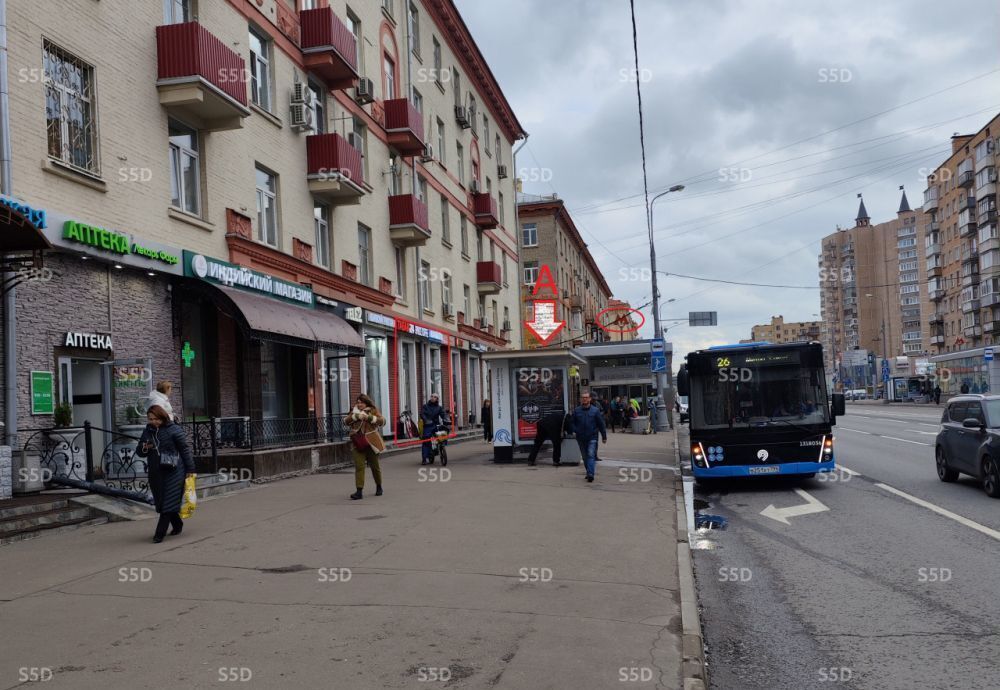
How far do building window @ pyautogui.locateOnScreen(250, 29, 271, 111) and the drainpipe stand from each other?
776 centimetres

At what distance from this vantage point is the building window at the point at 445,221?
1337 inches

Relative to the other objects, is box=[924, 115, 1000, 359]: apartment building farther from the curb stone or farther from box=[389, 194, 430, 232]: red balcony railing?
the curb stone

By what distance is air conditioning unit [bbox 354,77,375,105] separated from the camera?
24609 millimetres

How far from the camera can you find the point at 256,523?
10.5m

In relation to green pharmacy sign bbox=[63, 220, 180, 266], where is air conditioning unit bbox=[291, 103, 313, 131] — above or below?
above

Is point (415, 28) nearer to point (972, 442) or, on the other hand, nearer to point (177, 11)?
point (177, 11)

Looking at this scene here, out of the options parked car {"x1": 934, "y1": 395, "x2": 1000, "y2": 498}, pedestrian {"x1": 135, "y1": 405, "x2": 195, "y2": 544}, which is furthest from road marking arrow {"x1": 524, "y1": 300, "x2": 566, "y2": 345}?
pedestrian {"x1": 135, "y1": 405, "x2": 195, "y2": 544}

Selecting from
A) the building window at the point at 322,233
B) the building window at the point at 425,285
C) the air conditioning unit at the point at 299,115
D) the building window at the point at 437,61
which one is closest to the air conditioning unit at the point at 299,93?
the air conditioning unit at the point at 299,115

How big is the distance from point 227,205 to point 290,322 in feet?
8.78

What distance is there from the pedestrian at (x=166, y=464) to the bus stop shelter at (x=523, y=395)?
11.1 metres

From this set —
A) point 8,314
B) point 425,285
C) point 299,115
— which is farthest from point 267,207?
point 425,285

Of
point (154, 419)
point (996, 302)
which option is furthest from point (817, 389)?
point (996, 302)

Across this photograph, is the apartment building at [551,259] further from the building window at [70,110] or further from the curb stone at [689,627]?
the curb stone at [689,627]

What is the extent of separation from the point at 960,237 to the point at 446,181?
2588 inches
